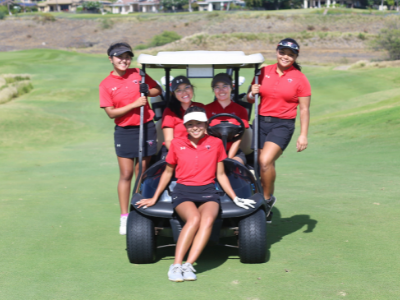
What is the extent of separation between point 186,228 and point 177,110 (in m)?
1.64

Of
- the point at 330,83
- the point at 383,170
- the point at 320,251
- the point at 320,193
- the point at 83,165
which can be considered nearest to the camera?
the point at 320,251

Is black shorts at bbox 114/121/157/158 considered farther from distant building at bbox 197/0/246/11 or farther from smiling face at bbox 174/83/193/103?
distant building at bbox 197/0/246/11

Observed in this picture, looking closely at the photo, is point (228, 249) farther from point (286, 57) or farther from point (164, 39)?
point (164, 39)

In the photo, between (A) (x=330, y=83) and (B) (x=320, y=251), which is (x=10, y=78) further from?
(B) (x=320, y=251)

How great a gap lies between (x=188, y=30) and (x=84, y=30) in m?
18.0

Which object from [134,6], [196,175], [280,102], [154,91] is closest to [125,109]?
[154,91]

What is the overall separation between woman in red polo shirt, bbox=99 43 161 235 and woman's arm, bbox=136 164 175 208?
2.62ft

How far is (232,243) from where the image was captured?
4828mm

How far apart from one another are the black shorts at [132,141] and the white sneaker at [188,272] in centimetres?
162

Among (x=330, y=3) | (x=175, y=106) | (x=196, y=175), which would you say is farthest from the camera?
(x=330, y=3)

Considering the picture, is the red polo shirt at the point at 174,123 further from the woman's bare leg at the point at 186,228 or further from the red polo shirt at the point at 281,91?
the woman's bare leg at the point at 186,228

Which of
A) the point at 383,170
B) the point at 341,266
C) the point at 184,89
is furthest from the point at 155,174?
the point at 383,170

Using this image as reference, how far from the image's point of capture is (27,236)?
5023 mm

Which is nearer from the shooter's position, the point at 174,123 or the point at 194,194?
the point at 194,194
